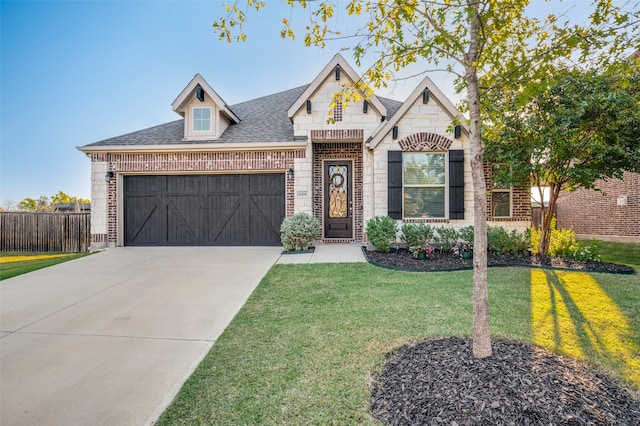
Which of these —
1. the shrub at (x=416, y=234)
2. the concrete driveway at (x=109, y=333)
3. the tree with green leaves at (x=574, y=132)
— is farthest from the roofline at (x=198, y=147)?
the tree with green leaves at (x=574, y=132)

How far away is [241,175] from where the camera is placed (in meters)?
9.65

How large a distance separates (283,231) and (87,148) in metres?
6.80

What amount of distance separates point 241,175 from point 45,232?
740 centimetres

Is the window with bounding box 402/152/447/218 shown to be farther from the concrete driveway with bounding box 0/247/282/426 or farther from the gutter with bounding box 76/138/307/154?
the concrete driveway with bounding box 0/247/282/426

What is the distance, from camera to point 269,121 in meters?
10.9

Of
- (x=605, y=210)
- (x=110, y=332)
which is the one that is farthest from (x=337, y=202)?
(x=605, y=210)

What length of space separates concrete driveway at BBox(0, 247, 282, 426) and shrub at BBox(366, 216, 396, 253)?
2.82 meters

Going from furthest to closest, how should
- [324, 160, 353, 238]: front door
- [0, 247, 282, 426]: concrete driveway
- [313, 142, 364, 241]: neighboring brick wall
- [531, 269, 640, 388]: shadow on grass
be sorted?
[324, 160, 353, 238]: front door → [313, 142, 364, 241]: neighboring brick wall → [531, 269, 640, 388]: shadow on grass → [0, 247, 282, 426]: concrete driveway

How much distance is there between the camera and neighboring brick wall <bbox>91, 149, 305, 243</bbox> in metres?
9.40

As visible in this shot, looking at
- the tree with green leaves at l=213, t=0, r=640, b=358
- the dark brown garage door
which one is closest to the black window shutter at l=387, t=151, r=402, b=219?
the dark brown garage door

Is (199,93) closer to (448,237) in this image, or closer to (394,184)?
(394,184)

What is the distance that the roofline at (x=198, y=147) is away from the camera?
30.1 feet

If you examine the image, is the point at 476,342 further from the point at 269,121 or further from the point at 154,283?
the point at 269,121

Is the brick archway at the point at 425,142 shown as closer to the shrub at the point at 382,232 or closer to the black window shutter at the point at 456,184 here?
Result: the black window shutter at the point at 456,184
